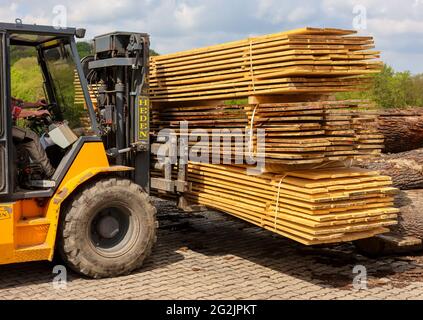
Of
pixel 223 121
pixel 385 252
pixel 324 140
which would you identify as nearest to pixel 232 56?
pixel 223 121

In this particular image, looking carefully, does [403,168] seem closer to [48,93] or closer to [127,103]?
[127,103]

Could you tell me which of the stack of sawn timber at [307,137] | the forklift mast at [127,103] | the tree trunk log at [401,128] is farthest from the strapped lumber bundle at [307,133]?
the tree trunk log at [401,128]

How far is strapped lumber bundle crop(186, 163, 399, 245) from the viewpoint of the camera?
18.9 ft

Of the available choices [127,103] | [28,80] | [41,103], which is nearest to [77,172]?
[41,103]

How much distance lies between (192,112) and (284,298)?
2.80m

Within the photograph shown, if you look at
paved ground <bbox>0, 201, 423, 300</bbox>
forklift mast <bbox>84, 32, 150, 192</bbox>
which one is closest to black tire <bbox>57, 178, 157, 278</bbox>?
paved ground <bbox>0, 201, 423, 300</bbox>

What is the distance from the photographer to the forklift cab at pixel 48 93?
5711 millimetres

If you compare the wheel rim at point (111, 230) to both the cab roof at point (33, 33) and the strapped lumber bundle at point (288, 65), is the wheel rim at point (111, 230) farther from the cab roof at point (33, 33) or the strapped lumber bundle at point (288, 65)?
the cab roof at point (33, 33)

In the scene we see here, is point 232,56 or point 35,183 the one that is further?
point 232,56

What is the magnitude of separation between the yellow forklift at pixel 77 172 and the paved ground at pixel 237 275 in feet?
1.12

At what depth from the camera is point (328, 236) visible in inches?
226

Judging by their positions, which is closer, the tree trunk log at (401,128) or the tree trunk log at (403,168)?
the tree trunk log at (403,168)

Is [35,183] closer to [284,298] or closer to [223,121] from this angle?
[223,121]

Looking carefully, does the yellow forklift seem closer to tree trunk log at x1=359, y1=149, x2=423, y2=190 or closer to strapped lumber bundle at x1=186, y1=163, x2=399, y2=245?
strapped lumber bundle at x1=186, y1=163, x2=399, y2=245
